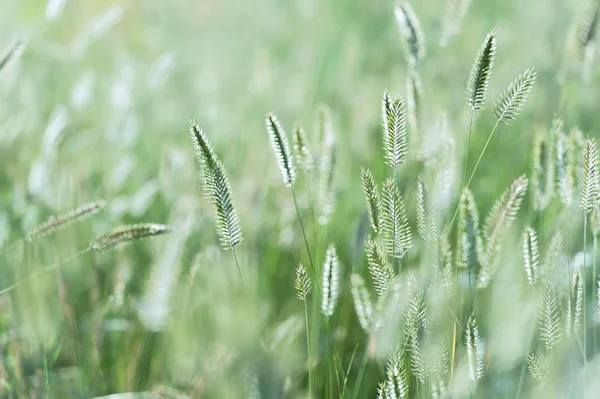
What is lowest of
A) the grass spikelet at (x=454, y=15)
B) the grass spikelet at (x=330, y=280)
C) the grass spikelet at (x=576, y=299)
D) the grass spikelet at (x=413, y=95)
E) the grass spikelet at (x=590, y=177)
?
the grass spikelet at (x=576, y=299)

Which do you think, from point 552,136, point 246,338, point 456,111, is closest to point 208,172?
point 246,338

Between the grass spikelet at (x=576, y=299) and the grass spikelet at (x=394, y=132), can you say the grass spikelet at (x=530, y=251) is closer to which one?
the grass spikelet at (x=576, y=299)

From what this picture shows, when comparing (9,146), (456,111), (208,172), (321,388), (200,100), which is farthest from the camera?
(200,100)

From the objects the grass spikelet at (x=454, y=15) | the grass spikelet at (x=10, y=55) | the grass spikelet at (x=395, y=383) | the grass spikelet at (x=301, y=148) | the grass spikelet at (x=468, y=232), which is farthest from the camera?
the grass spikelet at (x=454, y=15)

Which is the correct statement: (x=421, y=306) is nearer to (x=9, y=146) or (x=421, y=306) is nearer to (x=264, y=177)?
(x=264, y=177)

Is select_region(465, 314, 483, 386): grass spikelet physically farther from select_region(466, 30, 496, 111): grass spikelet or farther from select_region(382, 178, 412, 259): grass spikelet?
select_region(466, 30, 496, 111): grass spikelet

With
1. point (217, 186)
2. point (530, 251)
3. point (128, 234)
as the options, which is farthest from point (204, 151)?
point (530, 251)

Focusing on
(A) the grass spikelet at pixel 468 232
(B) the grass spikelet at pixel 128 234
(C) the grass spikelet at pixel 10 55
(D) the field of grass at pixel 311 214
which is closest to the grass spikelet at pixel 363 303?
(D) the field of grass at pixel 311 214
